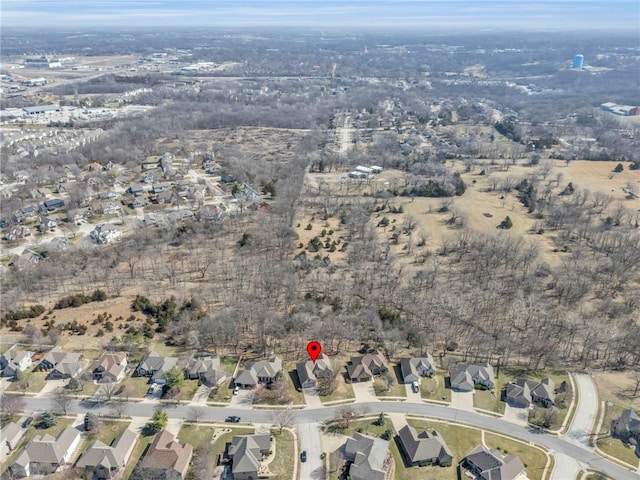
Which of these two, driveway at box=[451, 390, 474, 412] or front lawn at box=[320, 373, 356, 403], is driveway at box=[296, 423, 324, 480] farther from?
driveway at box=[451, 390, 474, 412]

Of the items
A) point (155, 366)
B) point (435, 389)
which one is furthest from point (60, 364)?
point (435, 389)

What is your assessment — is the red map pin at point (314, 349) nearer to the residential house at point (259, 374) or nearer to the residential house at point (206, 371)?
the residential house at point (259, 374)

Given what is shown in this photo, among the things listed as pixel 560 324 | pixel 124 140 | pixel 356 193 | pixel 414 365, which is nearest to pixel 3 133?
pixel 124 140

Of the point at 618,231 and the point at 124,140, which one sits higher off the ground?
the point at 124,140

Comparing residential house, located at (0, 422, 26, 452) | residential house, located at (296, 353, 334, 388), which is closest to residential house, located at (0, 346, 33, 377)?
residential house, located at (0, 422, 26, 452)

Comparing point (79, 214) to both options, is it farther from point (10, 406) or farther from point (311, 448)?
point (311, 448)

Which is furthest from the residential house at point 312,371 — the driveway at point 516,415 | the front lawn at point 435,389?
the driveway at point 516,415

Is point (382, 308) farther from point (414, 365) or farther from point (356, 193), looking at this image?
point (356, 193)
